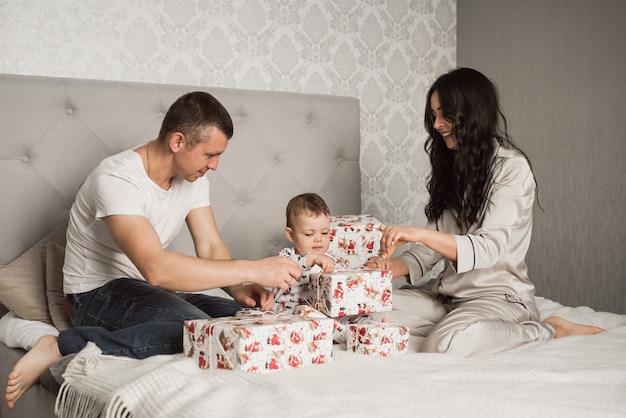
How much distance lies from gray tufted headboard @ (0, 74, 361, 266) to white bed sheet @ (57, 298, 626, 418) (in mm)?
982

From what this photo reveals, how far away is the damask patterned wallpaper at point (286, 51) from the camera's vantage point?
2.64m

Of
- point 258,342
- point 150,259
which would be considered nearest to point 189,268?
point 150,259

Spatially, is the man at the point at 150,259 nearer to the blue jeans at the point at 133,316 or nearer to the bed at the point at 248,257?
the blue jeans at the point at 133,316

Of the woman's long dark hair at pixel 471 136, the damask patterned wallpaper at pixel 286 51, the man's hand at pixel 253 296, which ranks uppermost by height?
the damask patterned wallpaper at pixel 286 51

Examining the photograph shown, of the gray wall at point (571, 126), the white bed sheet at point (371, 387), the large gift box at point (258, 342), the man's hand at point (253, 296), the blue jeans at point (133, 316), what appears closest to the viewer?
the white bed sheet at point (371, 387)

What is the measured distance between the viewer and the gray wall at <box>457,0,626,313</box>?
3031 millimetres

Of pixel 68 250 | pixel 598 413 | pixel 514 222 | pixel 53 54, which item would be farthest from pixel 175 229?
pixel 598 413

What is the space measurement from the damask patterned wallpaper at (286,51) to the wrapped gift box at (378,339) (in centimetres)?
155

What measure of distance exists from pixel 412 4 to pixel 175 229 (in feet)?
6.67

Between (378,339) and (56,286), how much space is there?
3.78 feet

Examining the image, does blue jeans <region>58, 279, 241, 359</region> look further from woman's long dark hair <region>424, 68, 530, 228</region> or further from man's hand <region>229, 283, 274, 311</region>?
woman's long dark hair <region>424, 68, 530, 228</region>

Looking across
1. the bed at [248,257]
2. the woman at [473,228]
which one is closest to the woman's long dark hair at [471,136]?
the woman at [473,228]

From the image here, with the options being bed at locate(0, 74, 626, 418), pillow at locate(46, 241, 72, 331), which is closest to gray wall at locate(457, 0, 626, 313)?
bed at locate(0, 74, 626, 418)

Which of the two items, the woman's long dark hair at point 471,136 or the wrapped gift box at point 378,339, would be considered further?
the woman's long dark hair at point 471,136
